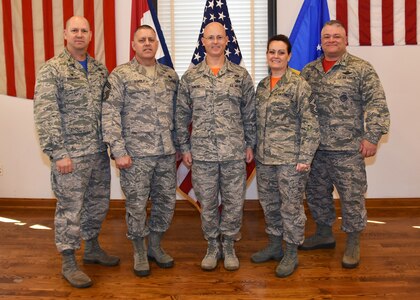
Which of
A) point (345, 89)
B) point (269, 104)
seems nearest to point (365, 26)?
point (345, 89)

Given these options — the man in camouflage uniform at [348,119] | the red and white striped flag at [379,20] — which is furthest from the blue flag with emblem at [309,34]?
the man in camouflage uniform at [348,119]

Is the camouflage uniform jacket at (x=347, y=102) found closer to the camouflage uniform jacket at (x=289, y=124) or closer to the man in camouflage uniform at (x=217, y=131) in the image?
the camouflage uniform jacket at (x=289, y=124)

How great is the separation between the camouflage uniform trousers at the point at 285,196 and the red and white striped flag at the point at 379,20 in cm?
198

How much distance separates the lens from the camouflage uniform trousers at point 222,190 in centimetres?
334

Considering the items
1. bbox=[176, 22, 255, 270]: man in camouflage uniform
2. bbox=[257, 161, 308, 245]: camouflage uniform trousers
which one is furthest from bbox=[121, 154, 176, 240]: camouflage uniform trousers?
bbox=[257, 161, 308, 245]: camouflage uniform trousers

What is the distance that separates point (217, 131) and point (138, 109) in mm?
513

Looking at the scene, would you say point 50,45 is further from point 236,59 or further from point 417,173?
point 417,173

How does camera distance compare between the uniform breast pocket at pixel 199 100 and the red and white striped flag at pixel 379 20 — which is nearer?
the uniform breast pocket at pixel 199 100

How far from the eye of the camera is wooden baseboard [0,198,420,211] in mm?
4906

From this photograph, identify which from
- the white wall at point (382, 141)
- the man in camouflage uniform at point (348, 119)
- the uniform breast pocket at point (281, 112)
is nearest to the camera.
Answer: the uniform breast pocket at point (281, 112)

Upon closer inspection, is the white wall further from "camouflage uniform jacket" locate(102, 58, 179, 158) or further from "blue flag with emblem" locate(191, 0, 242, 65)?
"camouflage uniform jacket" locate(102, 58, 179, 158)

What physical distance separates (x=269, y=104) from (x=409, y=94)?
212cm

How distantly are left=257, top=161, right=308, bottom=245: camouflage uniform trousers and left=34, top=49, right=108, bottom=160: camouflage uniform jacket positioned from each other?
107cm

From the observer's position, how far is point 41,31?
484 centimetres
